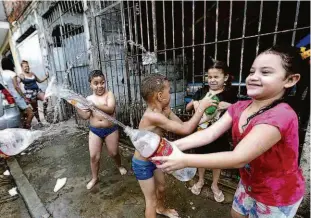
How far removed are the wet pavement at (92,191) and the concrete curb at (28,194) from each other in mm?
72

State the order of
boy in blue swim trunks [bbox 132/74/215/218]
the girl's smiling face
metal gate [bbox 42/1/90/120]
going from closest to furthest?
the girl's smiling face, boy in blue swim trunks [bbox 132/74/215/218], metal gate [bbox 42/1/90/120]

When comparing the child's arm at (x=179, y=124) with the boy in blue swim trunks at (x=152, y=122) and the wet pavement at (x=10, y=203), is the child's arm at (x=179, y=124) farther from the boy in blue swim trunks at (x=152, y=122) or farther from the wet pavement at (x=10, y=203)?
the wet pavement at (x=10, y=203)

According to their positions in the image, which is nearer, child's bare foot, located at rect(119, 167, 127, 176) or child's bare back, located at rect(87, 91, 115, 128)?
child's bare back, located at rect(87, 91, 115, 128)

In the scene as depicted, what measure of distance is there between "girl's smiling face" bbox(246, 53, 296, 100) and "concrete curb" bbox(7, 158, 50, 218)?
2965mm

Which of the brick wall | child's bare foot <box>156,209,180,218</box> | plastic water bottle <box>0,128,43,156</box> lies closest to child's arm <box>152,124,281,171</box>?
child's bare foot <box>156,209,180,218</box>

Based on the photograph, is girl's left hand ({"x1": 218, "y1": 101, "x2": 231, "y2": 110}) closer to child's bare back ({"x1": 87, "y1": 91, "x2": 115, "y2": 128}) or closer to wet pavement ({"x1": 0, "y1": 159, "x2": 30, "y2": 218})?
child's bare back ({"x1": 87, "y1": 91, "x2": 115, "y2": 128})

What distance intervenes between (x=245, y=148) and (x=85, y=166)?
11.6 ft

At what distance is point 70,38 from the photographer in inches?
239

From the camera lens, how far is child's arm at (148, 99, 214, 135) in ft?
6.51

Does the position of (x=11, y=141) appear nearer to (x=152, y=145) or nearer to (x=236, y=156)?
(x=152, y=145)

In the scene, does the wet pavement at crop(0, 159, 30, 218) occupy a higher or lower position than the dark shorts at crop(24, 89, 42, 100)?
lower

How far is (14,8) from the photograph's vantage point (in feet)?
30.6

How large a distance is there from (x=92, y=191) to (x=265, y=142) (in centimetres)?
284

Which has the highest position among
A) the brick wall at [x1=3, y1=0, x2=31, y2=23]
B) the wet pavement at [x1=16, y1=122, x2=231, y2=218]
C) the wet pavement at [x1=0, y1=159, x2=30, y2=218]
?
the brick wall at [x1=3, y1=0, x2=31, y2=23]
